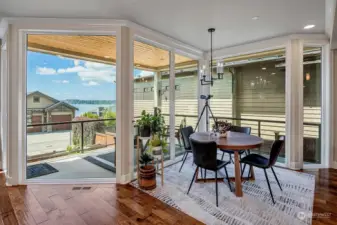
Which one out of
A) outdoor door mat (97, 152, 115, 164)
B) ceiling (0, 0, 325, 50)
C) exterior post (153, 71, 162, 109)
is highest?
ceiling (0, 0, 325, 50)

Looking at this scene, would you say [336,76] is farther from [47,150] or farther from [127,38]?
[47,150]

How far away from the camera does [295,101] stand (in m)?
3.67

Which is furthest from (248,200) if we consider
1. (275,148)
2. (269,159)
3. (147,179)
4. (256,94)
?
(256,94)

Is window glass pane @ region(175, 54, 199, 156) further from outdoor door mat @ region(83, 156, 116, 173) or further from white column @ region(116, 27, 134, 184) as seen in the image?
outdoor door mat @ region(83, 156, 116, 173)

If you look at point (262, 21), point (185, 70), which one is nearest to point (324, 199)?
point (262, 21)

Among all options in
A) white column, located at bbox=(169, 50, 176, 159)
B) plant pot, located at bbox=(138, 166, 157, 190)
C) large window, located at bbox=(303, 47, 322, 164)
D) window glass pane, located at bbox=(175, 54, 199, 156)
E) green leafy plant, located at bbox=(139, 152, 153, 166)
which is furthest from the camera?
window glass pane, located at bbox=(175, 54, 199, 156)

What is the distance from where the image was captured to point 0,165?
376 centimetres

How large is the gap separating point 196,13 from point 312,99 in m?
2.92

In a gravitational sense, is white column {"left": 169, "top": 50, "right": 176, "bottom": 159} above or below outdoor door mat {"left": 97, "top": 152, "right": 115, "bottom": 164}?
above

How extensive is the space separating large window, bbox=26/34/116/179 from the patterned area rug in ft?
4.03

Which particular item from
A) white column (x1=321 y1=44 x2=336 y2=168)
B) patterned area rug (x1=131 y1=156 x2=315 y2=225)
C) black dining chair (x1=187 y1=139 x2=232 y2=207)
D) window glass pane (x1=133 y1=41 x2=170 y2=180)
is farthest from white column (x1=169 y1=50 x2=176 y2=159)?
white column (x1=321 y1=44 x2=336 y2=168)

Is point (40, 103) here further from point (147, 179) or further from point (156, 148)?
point (147, 179)

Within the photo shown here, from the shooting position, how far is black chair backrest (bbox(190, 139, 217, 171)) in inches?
99.0

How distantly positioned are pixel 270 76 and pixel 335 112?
1.36 meters
